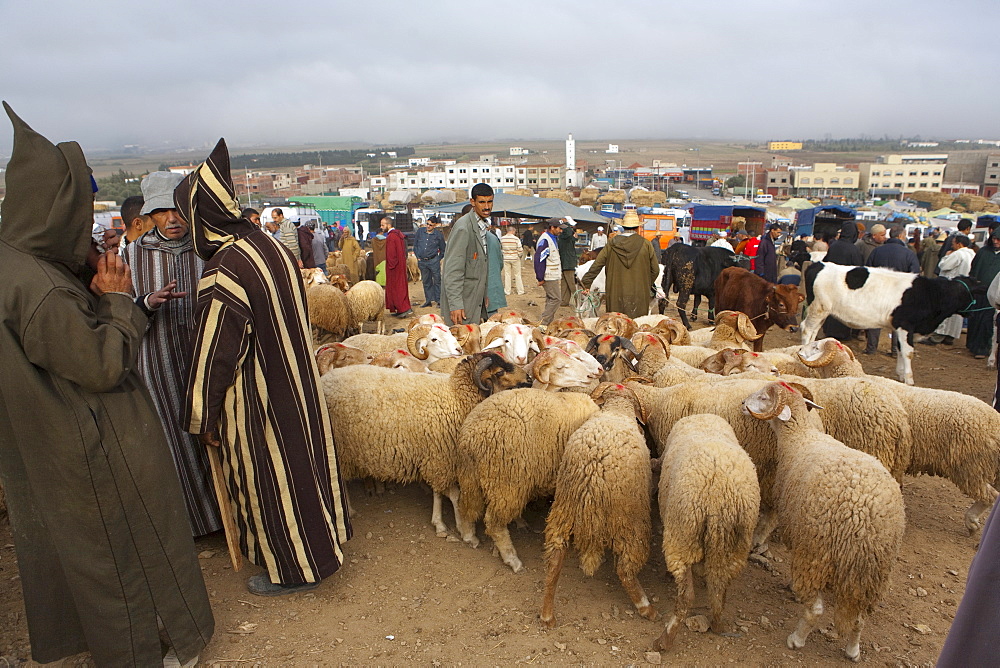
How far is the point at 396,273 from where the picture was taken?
11.2 m

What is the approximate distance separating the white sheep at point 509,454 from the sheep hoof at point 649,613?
798 millimetres

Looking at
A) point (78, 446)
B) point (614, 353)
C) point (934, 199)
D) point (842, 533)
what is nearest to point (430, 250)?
point (614, 353)

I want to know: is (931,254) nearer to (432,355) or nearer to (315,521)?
(432,355)

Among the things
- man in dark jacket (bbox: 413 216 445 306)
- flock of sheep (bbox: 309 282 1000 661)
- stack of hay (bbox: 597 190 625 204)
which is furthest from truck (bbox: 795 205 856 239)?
stack of hay (bbox: 597 190 625 204)

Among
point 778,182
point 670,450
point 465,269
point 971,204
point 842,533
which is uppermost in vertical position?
point 778,182

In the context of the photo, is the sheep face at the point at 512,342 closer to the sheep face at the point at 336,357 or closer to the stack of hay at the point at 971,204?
the sheep face at the point at 336,357

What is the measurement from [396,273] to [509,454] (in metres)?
8.06

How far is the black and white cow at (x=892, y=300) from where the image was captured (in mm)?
7527

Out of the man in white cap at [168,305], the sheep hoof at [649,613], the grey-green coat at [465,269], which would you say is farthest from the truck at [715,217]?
the man in white cap at [168,305]

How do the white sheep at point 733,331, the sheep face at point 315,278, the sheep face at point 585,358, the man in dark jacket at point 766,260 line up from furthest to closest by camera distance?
the man in dark jacket at point 766,260, the sheep face at point 315,278, the white sheep at point 733,331, the sheep face at point 585,358

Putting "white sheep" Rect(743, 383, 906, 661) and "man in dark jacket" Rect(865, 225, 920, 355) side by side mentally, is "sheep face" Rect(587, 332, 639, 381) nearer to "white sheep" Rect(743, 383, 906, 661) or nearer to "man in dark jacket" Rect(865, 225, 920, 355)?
"white sheep" Rect(743, 383, 906, 661)

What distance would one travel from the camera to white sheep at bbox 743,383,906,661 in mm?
2805

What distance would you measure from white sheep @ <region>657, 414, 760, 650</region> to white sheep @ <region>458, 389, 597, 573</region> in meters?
0.83

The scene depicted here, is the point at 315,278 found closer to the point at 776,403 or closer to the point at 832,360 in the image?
the point at 832,360
